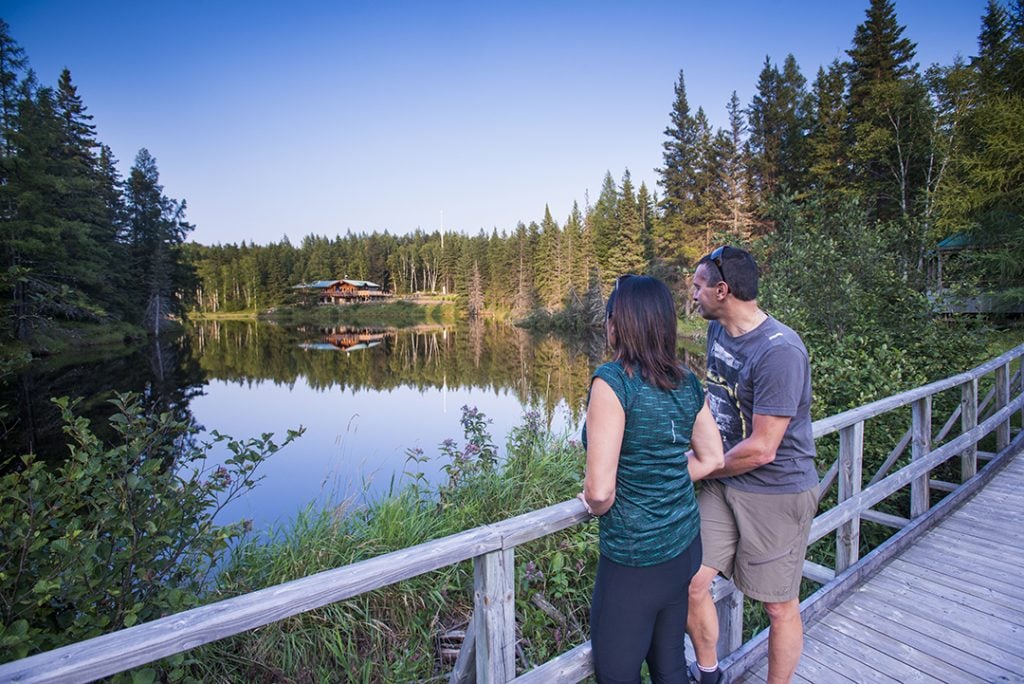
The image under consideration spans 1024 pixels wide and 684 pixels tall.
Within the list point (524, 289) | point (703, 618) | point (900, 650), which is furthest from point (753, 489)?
point (524, 289)

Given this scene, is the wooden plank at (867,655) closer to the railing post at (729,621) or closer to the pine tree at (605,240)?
the railing post at (729,621)

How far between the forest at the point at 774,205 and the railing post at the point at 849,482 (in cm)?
397

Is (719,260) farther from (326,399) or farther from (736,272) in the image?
(326,399)

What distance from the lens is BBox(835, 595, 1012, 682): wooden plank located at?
2426 mm

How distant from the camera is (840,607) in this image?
2938 mm

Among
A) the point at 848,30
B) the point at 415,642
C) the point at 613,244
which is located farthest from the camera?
the point at 613,244

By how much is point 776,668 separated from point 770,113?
39404 mm

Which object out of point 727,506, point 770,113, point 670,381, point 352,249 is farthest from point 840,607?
point 352,249

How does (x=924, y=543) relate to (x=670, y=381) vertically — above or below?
below

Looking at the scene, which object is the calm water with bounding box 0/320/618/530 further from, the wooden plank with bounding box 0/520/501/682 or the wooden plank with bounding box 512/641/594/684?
the wooden plank with bounding box 0/520/501/682

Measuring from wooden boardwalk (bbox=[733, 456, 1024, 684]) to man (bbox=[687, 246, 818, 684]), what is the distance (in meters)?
0.57

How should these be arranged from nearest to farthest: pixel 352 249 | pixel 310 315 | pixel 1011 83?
pixel 1011 83 < pixel 310 315 < pixel 352 249

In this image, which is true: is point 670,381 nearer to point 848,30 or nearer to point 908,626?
point 908,626

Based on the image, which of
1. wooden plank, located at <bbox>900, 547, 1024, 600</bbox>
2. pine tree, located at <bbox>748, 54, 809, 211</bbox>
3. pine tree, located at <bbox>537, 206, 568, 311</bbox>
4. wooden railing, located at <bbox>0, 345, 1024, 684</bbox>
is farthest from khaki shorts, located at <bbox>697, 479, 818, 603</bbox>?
pine tree, located at <bbox>537, 206, 568, 311</bbox>
